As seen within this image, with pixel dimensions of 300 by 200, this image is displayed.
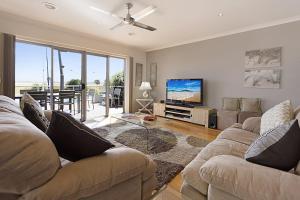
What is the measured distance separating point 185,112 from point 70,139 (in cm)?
407

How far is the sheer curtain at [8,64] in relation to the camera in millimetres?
3301

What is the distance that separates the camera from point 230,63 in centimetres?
416

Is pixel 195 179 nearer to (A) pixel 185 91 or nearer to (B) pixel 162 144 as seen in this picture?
(B) pixel 162 144

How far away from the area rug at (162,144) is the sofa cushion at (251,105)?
1.33 m

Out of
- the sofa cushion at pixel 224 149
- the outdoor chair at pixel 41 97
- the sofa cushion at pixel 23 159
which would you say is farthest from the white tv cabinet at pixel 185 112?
the sofa cushion at pixel 23 159

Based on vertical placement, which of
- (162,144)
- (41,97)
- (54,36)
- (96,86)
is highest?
(54,36)

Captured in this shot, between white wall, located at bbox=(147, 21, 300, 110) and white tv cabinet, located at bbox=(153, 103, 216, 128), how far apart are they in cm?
44

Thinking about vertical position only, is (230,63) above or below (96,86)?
above

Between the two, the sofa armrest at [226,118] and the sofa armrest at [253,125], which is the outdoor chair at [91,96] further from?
the sofa armrest at [253,125]

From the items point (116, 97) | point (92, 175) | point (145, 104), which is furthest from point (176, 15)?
point (116, 97)

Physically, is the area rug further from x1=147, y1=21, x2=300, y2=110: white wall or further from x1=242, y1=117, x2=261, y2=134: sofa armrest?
x1=147, y1=21, x2=300, y2=110: white wall

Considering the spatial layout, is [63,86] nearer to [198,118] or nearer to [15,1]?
[15,1]

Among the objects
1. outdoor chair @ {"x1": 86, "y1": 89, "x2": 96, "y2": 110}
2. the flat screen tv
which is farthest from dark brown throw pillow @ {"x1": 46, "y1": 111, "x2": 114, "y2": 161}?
outdoor chair @ {"x1": 86, "y1": 89, "x2": 96, "y2": 110}

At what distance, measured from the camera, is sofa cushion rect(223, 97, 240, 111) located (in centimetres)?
392
